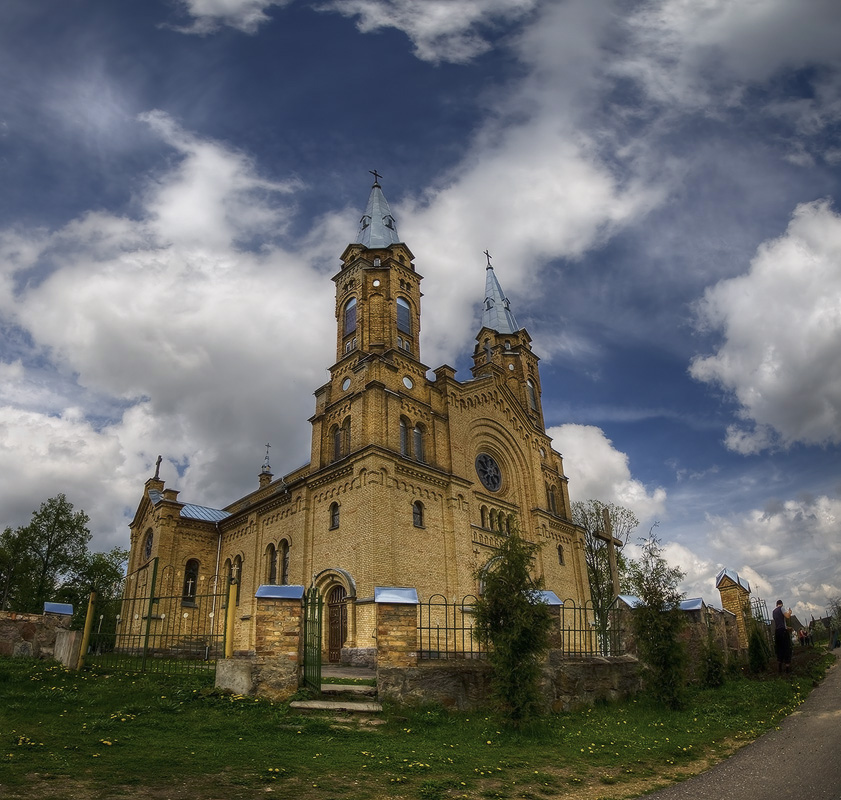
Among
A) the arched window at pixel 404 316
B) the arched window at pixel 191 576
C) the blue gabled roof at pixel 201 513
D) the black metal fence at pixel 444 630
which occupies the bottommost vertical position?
the black metal fence at pixel 444 630

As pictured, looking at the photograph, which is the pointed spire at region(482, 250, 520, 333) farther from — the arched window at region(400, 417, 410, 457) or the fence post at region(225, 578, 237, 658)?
the fence post at region(225, 578, 237, 658)

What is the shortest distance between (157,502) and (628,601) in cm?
2403

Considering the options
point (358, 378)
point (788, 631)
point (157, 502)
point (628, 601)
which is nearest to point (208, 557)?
point (157, 502)

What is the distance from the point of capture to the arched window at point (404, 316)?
27375 millimetres

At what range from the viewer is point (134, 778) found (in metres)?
6.14

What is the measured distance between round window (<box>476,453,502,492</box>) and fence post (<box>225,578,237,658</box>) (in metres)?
16.5

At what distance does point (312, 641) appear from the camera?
11.1 metres

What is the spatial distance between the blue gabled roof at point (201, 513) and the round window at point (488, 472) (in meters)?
13.4

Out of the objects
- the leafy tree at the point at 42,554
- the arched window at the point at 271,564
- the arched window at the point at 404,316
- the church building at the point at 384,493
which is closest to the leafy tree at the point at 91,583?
the leafy tree at the point at 42,554

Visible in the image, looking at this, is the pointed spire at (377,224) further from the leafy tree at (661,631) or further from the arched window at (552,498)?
the leafy tree at (661,631)

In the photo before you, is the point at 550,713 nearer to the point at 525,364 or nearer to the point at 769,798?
the point at 769,798

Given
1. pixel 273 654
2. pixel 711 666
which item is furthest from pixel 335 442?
pixel 711 666

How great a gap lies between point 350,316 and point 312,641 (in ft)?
61.7

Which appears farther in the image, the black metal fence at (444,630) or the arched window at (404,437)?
the arched window at (404,437)
